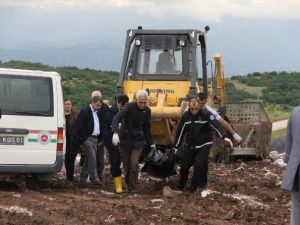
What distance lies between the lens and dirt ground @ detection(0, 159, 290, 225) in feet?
31.8

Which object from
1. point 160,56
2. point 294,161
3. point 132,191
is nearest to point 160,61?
point 160,56

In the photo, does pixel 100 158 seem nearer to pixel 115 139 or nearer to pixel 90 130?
pixel 90 130

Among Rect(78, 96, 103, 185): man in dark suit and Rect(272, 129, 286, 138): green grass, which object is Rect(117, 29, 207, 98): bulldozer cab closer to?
Rect(78, 96, 103, 185): man in dark suit

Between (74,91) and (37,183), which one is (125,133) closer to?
(37,183)

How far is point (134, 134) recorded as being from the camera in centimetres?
1265

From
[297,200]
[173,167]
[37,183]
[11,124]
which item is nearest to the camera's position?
[297,200]

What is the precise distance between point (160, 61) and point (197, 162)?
4939 millimetres

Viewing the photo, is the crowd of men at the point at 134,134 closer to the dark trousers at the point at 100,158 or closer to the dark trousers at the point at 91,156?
the dark trousers at the point at 91,156

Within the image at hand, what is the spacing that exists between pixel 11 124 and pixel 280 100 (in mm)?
56518

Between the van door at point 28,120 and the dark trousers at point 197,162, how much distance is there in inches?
85.7

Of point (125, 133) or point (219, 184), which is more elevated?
point (125, 133)

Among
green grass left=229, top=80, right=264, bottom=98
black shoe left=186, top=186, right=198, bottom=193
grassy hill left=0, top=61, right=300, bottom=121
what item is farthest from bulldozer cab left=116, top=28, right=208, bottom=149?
green grass left=229, top=80, right=264, bottom=98

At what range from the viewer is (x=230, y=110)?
21094mm

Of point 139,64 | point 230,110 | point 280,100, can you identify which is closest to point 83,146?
point 139,64
